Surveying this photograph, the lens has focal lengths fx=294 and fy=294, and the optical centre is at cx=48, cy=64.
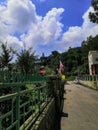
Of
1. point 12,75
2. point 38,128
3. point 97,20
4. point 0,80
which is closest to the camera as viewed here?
point 0,80

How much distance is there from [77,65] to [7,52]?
130 metres

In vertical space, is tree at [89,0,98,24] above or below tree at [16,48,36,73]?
above

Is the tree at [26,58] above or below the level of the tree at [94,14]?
below

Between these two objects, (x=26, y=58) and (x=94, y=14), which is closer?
(x=26, y=58)

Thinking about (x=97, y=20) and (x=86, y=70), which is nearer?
(x=97, y=20)

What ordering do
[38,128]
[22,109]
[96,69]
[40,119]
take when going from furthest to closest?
1. [96,69]
2. [40,119]
3. [38,128]
4. [22,109]

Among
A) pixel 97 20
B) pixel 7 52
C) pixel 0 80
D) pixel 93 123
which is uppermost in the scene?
pixel 97 20

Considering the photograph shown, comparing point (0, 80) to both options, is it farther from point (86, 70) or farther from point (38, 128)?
point (86, 70)

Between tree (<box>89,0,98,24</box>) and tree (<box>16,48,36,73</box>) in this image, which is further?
tree (<box>89,0,98,24</box>)

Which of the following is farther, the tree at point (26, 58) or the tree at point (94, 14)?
the tree at point (94, 14)

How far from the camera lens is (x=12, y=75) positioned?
4.68 metres

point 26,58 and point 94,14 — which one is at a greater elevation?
point 94,14

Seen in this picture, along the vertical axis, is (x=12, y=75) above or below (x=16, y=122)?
Result: above

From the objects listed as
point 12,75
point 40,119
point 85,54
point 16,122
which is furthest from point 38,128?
point 85,54
